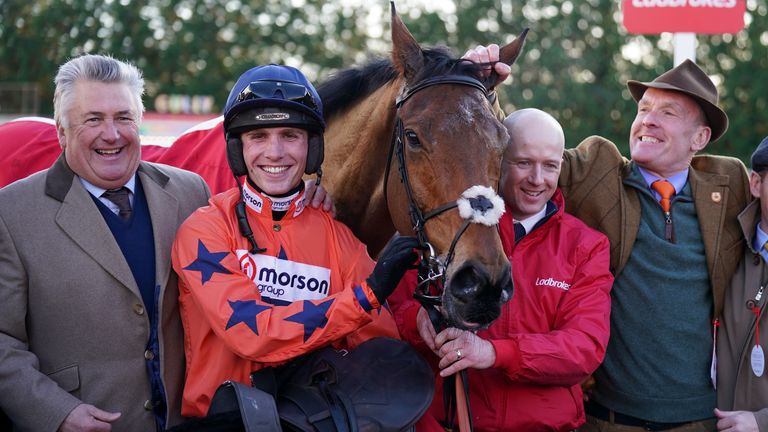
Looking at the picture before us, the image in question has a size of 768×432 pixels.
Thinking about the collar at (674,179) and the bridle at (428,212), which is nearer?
the bridle at (428,212)

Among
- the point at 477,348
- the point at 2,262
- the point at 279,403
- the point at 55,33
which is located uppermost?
the point at 55,33

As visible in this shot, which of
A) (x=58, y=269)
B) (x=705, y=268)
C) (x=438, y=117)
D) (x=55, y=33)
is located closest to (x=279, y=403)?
(x=58, y=269)

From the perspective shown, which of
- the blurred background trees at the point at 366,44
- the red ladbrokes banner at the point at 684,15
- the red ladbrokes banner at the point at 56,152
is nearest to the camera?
the red ladbrokes banner at the point at 56,152

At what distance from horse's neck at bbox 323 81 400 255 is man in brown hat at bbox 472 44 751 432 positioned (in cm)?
91

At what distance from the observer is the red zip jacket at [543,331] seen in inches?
112

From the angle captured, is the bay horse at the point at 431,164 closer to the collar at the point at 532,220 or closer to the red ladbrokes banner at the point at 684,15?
the collar at the point at 532,220

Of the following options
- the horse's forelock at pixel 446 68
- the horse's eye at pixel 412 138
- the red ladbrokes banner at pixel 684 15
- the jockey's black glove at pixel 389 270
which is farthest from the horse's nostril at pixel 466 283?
the red ladbrokes banner at pixel 684 15

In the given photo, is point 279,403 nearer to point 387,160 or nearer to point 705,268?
point 387,160

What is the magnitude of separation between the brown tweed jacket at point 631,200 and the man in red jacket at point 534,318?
29cm

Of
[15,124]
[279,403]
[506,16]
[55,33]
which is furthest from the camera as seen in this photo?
[506,16]

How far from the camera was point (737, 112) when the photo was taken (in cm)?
2353

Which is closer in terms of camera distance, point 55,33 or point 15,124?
point 15,124

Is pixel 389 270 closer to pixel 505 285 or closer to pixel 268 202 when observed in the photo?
pixel 505 285

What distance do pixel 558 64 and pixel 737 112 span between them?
18.5 ft
